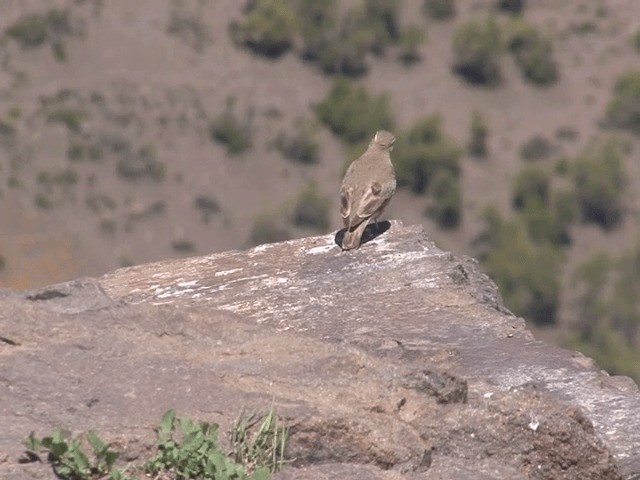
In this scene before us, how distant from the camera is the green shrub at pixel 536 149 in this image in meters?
39.3

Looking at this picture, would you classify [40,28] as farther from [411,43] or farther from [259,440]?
[259,440]

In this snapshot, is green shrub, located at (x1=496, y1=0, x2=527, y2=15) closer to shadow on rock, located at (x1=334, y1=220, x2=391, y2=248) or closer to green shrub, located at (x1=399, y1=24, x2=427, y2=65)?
green shrub, located at (x1=399, y1=24, x2=427, y2=65)

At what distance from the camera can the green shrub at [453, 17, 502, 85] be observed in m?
42.8

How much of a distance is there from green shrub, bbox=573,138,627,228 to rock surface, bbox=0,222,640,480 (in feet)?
103

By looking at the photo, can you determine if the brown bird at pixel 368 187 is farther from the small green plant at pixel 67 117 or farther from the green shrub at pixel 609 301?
the small green plant at pixel 67 117

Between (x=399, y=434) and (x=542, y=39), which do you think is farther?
(x=542, y=39)

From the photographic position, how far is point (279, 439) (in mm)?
4895

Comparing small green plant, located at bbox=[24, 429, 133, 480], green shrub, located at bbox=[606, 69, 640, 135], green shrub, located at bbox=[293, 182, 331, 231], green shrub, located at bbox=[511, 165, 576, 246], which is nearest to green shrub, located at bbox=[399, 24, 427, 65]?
green shrub, located at bbox=[606, 69, 640, 135]

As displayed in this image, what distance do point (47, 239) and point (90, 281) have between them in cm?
2489

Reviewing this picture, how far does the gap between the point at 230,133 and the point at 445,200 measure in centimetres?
A: 590

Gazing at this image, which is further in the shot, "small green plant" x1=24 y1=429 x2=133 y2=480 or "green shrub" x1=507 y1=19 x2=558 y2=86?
"green shrub" x1=507 y1=19 x2=558 y2=86

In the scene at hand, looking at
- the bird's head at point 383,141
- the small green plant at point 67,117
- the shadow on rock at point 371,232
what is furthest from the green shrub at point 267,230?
the shadow on rock at point 371,232

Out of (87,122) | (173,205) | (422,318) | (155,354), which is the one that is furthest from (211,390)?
(87,122)

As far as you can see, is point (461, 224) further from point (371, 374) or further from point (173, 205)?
point (371, 374)
